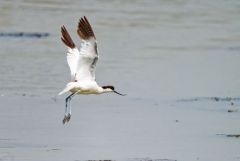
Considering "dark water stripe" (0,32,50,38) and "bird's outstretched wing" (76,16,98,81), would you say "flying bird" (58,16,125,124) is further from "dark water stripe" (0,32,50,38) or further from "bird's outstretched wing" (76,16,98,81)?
"dark water stripe" (0,32,50,38)

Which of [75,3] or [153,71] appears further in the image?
[75,3]

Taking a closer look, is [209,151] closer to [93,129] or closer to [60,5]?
[93,129]

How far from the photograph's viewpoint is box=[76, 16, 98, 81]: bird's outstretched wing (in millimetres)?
13773

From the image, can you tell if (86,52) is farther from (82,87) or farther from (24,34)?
(24,34)

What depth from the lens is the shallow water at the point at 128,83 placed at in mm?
13828

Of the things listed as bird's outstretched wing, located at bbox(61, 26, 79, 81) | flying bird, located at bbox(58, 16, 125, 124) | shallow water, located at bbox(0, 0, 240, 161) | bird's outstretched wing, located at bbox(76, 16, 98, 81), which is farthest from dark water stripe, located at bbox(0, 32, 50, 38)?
bird's outstretched wing, located at bbox(76, 16, 98, 81)

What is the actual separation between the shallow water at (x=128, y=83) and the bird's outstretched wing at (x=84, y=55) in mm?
845

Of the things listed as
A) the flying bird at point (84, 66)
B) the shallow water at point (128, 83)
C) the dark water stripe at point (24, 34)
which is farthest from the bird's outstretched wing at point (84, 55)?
the dark water stripe at point (24, 34)

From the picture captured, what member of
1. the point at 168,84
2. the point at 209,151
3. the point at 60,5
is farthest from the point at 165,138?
the point at 60,5

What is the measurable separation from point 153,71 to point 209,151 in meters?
6.27

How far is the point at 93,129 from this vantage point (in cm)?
1463

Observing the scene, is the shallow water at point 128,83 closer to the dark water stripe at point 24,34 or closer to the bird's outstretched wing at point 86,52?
the dark water stripe at point 24,34

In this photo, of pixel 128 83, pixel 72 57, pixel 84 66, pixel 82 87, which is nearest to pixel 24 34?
pixel 128 83

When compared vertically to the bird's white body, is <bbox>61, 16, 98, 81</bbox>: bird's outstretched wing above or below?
above
